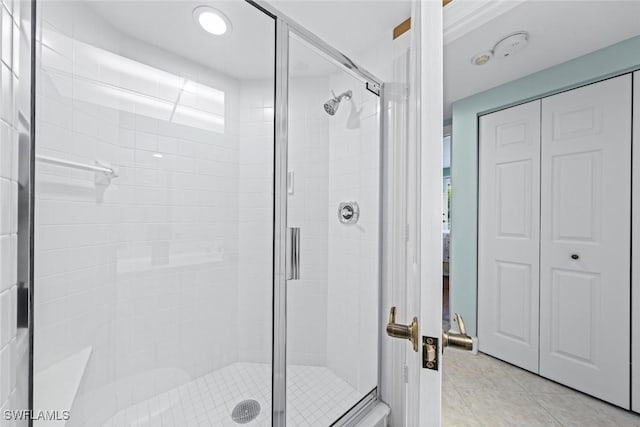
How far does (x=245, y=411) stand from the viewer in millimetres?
1182

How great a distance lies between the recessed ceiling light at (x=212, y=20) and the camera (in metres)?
1.13

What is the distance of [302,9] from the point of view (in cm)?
132

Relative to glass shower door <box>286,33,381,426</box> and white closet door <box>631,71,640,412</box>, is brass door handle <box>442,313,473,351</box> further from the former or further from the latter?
white closet door <box>631,71,640,412</box>

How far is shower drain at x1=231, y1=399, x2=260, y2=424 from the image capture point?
45.8 inches

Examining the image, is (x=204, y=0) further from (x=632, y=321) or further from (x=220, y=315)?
(x=632, y=321)

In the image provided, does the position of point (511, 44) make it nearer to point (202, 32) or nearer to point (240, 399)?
point (202, 32)

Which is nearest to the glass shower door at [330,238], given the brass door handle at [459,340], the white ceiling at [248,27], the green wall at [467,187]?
the white ceiling at [248,27]

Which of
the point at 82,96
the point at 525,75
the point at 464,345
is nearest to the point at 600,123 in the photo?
the point at 525,75

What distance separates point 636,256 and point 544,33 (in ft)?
4.38

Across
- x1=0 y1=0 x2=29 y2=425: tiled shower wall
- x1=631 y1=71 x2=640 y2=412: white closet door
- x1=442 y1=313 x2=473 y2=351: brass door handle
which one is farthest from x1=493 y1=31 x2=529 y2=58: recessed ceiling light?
x1=0 y1=0 x2=29 y2=425: tiled shower wall

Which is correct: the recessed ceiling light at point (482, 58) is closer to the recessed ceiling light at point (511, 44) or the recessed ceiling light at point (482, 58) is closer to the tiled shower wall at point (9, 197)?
the recessed ceiling light at point (511, 44)

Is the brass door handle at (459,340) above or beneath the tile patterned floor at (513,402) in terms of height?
above

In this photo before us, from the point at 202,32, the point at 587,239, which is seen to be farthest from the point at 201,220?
the point at 587,239

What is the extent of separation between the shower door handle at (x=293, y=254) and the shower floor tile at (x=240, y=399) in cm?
41
